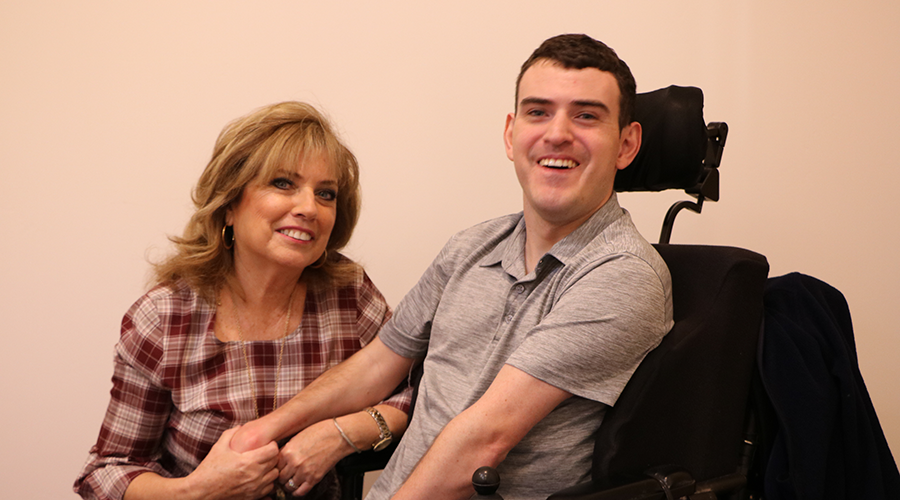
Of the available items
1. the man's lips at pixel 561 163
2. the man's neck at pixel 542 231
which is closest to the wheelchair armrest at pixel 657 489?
the man's neck at pixel 542 231

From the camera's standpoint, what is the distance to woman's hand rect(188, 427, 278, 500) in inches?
56.2

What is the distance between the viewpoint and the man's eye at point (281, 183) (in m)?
1.57

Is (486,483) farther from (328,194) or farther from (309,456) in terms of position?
(328,194)

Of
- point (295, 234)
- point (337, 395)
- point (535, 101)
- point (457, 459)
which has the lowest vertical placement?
point (337, 395)

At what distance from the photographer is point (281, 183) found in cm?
158

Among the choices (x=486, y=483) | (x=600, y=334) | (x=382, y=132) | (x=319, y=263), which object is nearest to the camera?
(x=486, y=483)

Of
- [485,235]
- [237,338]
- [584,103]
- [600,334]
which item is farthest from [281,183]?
[600,334]

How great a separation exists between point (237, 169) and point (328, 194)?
8.5 inches

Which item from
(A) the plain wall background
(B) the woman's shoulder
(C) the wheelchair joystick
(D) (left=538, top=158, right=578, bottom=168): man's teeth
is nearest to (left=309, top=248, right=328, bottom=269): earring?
(B) the woman's shoulder

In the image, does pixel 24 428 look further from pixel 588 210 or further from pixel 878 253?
pixel 878 253

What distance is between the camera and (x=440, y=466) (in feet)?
3.77

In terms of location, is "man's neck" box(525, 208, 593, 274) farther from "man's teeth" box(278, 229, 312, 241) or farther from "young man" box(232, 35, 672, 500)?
"man's teeth" box(278, 229, 312, 241)

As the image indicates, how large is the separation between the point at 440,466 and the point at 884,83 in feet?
5.77

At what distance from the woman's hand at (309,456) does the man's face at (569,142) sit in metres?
0.68
